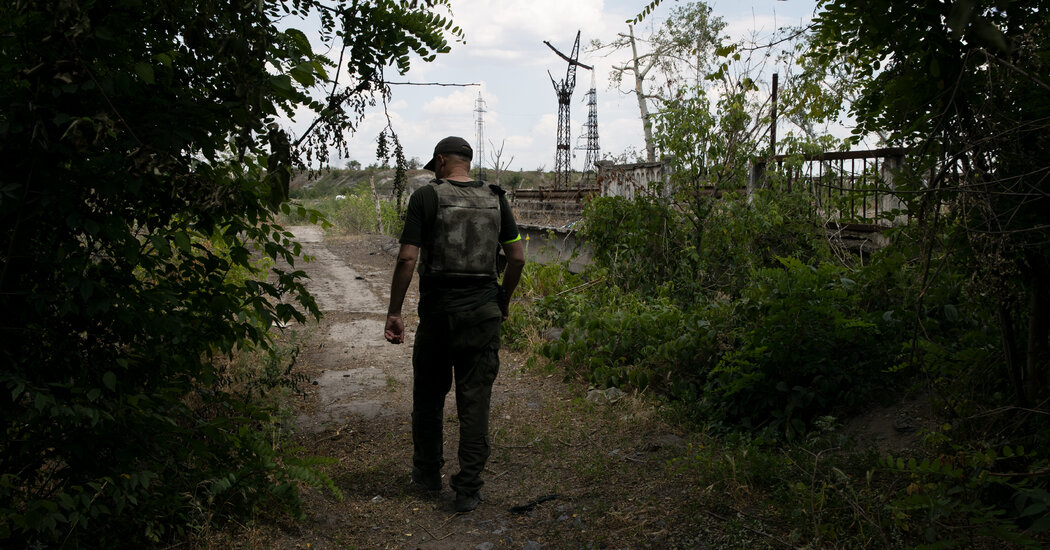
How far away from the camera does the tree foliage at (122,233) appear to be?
2.34m

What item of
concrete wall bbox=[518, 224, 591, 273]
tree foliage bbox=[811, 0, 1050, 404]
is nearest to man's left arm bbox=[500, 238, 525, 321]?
tree foliage bbox=[811, 0, 1050, 404]

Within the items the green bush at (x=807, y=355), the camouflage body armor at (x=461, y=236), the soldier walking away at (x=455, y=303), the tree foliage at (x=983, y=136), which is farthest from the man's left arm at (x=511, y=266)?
the tree foliage at (x=983, y=136)

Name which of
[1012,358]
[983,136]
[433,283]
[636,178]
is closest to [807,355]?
[1012,358]

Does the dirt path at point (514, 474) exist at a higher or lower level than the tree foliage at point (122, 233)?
lower

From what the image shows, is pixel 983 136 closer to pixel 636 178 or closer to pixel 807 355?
pixel 807 355

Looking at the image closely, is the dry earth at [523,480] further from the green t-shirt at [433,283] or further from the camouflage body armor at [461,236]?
the camouflage body armor at [461,236]

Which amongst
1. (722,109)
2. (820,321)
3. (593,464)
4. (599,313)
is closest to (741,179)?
(722,109)

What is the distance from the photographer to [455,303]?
399 centimetres

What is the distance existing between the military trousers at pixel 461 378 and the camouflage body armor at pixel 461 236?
25 cm

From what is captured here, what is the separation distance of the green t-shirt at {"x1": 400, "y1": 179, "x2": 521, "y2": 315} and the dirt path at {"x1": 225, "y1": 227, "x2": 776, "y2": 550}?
64cm

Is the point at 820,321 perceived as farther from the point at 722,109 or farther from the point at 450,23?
the point at 722,109

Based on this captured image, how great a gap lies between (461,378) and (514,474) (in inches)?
35.4

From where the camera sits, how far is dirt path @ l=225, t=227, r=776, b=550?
11.5ft

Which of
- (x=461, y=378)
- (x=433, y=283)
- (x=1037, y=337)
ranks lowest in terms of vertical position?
(x=461, y=378)
